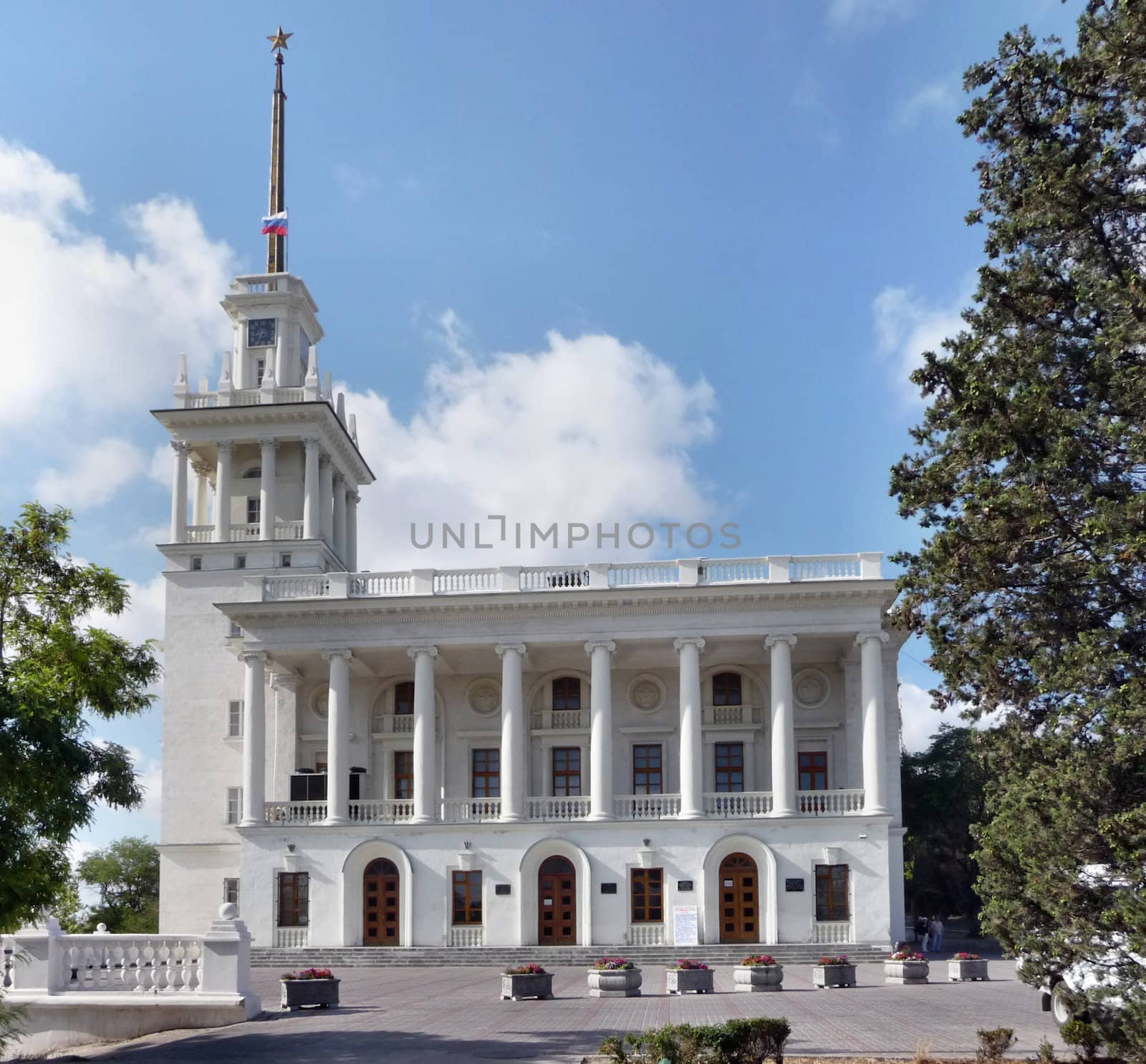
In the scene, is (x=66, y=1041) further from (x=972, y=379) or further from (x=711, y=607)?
(x=711, y=607)

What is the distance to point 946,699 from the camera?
59.8 ft

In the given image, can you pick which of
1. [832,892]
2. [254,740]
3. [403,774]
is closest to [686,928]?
[832,892]

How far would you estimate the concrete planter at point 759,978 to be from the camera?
2991cm

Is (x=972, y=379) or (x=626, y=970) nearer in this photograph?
(x=972, y=379)

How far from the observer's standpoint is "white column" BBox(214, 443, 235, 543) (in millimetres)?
52750

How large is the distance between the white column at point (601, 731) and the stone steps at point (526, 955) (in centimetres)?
452

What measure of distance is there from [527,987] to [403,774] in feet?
70.1

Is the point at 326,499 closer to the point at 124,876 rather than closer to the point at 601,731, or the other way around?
the point at 601,731

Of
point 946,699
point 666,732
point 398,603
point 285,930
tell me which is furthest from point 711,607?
point 946,699

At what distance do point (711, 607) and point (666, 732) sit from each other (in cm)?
586

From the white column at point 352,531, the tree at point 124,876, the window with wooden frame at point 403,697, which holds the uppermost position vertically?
Answer: the white column at point 352,531

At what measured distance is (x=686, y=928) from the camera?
139 feet

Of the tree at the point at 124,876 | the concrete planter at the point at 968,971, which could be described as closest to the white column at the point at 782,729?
the concrete planter at the point at 968,971

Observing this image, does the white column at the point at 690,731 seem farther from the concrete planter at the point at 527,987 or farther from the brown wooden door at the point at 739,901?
the concrete planter at the point at 527,987
